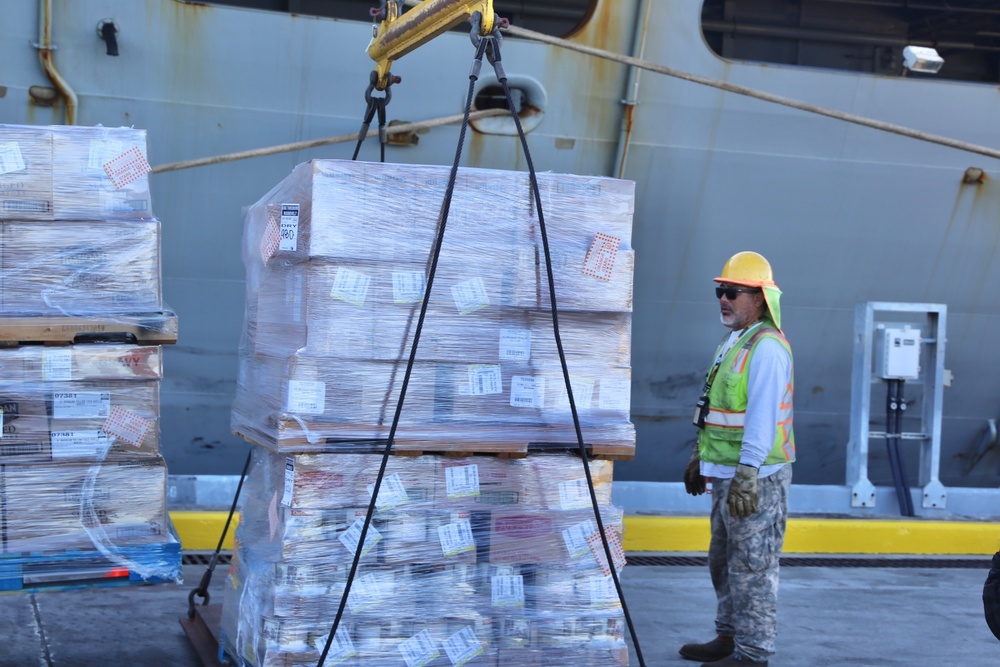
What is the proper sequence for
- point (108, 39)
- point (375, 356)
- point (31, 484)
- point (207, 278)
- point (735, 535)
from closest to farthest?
point (375, 356), point (31, 484), point (735, 535), point (108, 39), point (207, 278)

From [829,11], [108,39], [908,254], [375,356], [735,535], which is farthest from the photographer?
[829,11]

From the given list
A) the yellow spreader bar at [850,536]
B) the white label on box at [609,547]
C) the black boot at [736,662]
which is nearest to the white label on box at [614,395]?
the white label on box at [609,547]

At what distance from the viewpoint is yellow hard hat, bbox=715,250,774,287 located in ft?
15.8

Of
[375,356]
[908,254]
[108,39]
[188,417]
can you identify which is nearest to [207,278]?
[188,417]

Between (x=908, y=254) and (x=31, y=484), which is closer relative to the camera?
(x=31, y=484)

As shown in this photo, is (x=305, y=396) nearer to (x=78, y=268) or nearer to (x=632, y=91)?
(x=78, y=268)

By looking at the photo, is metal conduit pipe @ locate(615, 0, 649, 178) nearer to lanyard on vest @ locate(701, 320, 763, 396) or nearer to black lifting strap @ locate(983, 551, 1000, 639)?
lanyard on vest @ locate(701, 320, 763, 396)

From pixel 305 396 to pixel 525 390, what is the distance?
2.48 feet

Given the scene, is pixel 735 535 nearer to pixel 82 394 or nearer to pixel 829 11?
pixel 82 394

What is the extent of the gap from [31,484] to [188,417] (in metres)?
3.68

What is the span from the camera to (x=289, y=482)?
390 centimetres

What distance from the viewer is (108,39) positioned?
729cm

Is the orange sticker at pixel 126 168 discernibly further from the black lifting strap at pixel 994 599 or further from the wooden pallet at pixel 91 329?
the black lifting strap at pixel 994 599

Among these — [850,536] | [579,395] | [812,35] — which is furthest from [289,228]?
[812,35]
